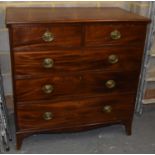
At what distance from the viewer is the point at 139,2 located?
6.54 ft

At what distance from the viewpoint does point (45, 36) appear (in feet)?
4.89

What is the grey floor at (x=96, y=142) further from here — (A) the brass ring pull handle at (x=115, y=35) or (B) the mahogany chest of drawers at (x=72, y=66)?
(A) the brass ring pull handle at (x=115, y=35)

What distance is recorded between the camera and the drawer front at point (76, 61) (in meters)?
1.55

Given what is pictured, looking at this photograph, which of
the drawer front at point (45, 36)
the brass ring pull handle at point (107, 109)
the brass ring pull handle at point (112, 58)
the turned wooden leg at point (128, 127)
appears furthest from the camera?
the turned wooden leg at point (128, 127)

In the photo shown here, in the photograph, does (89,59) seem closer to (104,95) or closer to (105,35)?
(105,35)

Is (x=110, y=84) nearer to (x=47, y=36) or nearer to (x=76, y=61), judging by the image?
(x=76, y=61)

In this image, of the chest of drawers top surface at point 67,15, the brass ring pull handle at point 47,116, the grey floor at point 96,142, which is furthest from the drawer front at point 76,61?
the grey floor at point 96,142

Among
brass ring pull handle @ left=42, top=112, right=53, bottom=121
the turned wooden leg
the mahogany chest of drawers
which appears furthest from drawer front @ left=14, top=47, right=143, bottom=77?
the turned wooden leg

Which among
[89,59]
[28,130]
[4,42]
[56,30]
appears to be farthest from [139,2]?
[28,130]

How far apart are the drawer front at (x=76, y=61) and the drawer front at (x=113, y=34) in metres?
0.05

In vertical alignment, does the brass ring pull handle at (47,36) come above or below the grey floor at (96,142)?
above

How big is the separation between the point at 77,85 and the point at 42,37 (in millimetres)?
403

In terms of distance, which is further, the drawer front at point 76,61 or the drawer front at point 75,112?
the drawer front at point 75,112

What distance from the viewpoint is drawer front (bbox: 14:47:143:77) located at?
1.55m
